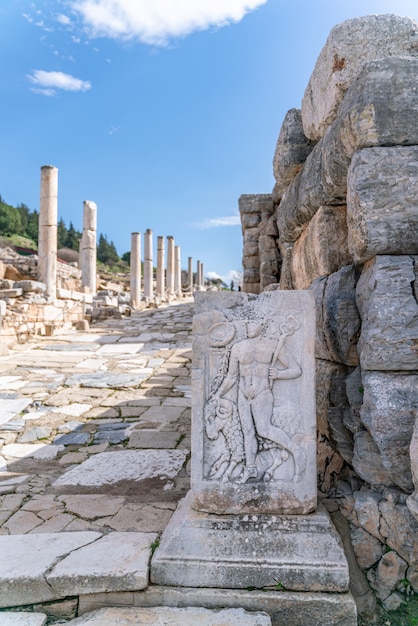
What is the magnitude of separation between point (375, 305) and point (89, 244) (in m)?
17.7

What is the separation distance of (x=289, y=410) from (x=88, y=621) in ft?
4.15

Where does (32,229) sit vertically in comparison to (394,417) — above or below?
above

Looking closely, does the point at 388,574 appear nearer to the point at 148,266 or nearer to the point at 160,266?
the point at 148,266

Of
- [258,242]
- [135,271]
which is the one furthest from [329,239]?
[135,271]

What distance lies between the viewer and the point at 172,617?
5.91 feet

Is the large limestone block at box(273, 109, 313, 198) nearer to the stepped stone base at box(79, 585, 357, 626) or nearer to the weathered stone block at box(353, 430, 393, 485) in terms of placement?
the weathered stone block at box(353, 430, 393, 485)

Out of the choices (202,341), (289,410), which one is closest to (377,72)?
(202,341)

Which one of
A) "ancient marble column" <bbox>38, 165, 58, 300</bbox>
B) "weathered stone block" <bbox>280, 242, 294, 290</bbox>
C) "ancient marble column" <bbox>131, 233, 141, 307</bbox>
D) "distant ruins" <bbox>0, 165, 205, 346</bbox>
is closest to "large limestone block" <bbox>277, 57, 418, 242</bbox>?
"weathered stone block" <bbox>280, 242, 294, 290</bbox>

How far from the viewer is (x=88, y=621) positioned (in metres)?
1.80

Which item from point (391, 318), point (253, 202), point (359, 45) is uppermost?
point (253, 202)

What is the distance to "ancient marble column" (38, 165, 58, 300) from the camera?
14.2 metres

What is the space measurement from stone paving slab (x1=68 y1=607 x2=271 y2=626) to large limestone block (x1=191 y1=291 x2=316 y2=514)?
1.38 feet

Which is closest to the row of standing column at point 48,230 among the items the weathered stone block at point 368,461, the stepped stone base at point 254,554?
the stepped stone base at point 254,554

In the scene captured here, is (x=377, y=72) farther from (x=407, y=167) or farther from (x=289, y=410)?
(x=289, y=410)
